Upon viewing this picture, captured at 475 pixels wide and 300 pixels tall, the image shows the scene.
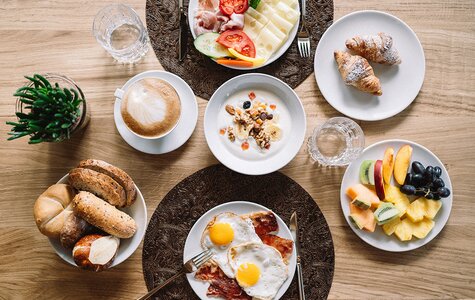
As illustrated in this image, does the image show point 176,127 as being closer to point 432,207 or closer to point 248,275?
point 248,275

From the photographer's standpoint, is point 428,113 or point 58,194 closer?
point 58,194

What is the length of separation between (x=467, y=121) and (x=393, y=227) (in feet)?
1.95

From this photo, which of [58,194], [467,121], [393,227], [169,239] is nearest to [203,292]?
A: [169,239]

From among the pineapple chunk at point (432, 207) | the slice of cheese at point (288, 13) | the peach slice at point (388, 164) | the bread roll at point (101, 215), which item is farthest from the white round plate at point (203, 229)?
Answer: the slice of cheese at point (288, 13)

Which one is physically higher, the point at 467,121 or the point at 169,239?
the point at 467,121

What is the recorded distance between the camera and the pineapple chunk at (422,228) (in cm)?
189

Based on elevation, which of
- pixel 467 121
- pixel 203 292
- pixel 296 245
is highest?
pixel 467 121

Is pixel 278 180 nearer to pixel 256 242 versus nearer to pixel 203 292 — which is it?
pixel 256 242

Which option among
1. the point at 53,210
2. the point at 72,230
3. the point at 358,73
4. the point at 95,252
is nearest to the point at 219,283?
Result: the point at 95,252

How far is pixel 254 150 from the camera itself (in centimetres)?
194

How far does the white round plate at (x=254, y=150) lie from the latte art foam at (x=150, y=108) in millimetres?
175

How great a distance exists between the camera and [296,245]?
192 centimetres

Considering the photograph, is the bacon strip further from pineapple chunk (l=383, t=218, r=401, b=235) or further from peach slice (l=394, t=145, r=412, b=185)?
peach slice (l=394, t=145, r=412, b=185)

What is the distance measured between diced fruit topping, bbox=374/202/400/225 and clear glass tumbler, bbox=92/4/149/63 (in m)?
1.24
